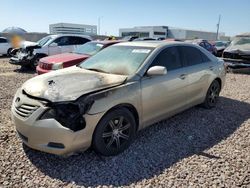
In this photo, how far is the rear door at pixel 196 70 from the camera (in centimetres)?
521

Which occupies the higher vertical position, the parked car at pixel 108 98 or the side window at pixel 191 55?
the side window at pixel 191 55

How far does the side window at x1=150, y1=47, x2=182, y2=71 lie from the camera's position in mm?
4555

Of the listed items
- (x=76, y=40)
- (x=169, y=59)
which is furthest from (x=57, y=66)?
(x=76, y=40)

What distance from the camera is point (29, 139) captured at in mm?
3490

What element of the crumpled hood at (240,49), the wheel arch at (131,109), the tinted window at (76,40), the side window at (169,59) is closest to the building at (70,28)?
the tinted window at (76,40)

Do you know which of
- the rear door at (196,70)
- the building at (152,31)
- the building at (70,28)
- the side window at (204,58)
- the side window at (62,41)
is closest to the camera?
the rear door at (196,70)

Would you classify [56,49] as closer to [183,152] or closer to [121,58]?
[121,58]

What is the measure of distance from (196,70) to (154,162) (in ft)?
7.85

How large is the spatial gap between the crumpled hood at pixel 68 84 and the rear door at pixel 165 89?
0.50 meters

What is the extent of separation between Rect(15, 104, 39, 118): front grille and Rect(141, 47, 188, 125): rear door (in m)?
1.58

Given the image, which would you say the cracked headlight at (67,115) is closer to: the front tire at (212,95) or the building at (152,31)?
the front tire at (212,95)

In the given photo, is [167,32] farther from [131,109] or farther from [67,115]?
[67,115]

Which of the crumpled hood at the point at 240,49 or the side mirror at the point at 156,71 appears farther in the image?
the crumpled hood at the point at 240,49

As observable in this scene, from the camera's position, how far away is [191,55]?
5465mm
